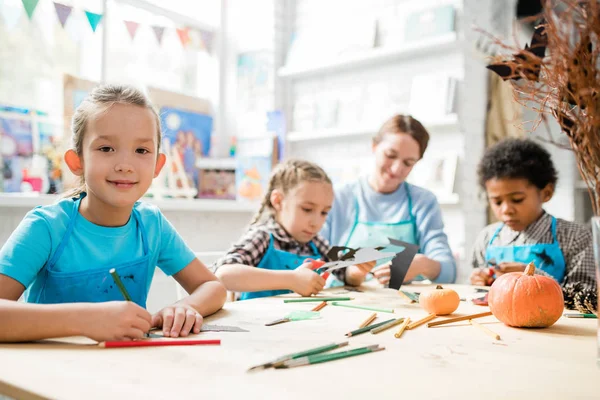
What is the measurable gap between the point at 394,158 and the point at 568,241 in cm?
70

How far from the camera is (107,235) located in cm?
112

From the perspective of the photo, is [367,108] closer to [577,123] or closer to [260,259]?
[260,259]

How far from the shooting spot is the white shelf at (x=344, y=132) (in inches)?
107

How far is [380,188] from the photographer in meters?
2.14

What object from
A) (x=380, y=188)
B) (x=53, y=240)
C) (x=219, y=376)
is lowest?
(x=219, y=376)

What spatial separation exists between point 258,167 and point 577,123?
2.68 m

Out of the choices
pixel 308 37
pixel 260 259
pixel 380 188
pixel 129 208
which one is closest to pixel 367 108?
pixel 308 37

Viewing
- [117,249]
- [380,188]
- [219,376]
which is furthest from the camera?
[380,188]

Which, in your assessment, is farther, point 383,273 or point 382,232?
point 382,232

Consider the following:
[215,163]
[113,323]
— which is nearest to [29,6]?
[215,163]

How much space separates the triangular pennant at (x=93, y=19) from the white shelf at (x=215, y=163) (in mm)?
950

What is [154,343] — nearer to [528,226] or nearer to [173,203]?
[528,226]

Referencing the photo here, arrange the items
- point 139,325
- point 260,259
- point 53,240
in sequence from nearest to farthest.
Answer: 1. point 139,325
2. point 53,240
3. point 260,259

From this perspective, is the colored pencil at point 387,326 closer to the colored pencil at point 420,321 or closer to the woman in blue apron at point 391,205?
the colored pencil at point 420,321
